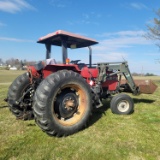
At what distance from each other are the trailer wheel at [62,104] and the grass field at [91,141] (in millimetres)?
233

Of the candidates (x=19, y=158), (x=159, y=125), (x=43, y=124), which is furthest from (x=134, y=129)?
(x=19, y=158)

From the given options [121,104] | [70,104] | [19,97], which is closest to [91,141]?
[70,104]

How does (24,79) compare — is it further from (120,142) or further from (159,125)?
(159,125)

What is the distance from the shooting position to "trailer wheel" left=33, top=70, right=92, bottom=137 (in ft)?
12.1

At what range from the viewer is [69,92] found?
4.38 meters

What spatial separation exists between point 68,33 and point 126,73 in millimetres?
2326

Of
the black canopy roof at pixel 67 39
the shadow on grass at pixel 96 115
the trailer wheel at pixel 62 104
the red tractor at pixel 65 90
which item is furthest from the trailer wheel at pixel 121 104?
the black canopy roof at pixel 67 39

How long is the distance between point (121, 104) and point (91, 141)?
6.87 feet

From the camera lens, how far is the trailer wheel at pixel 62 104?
12.1ft

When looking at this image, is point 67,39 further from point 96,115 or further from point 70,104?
point 96,115

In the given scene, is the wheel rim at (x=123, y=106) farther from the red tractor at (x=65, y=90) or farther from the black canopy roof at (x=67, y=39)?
the black canopy roof at (x=67, y=39)

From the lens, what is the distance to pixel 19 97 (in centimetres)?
506

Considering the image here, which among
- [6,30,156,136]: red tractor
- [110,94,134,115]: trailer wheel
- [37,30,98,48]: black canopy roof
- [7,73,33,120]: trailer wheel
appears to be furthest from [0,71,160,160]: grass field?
[37,30,98,48]: black canopy roof

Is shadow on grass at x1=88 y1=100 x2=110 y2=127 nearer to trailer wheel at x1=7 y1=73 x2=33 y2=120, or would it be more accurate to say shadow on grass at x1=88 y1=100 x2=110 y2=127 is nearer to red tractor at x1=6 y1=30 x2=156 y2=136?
red tractor at x1=6 y1=30 x2=156 y2=136
